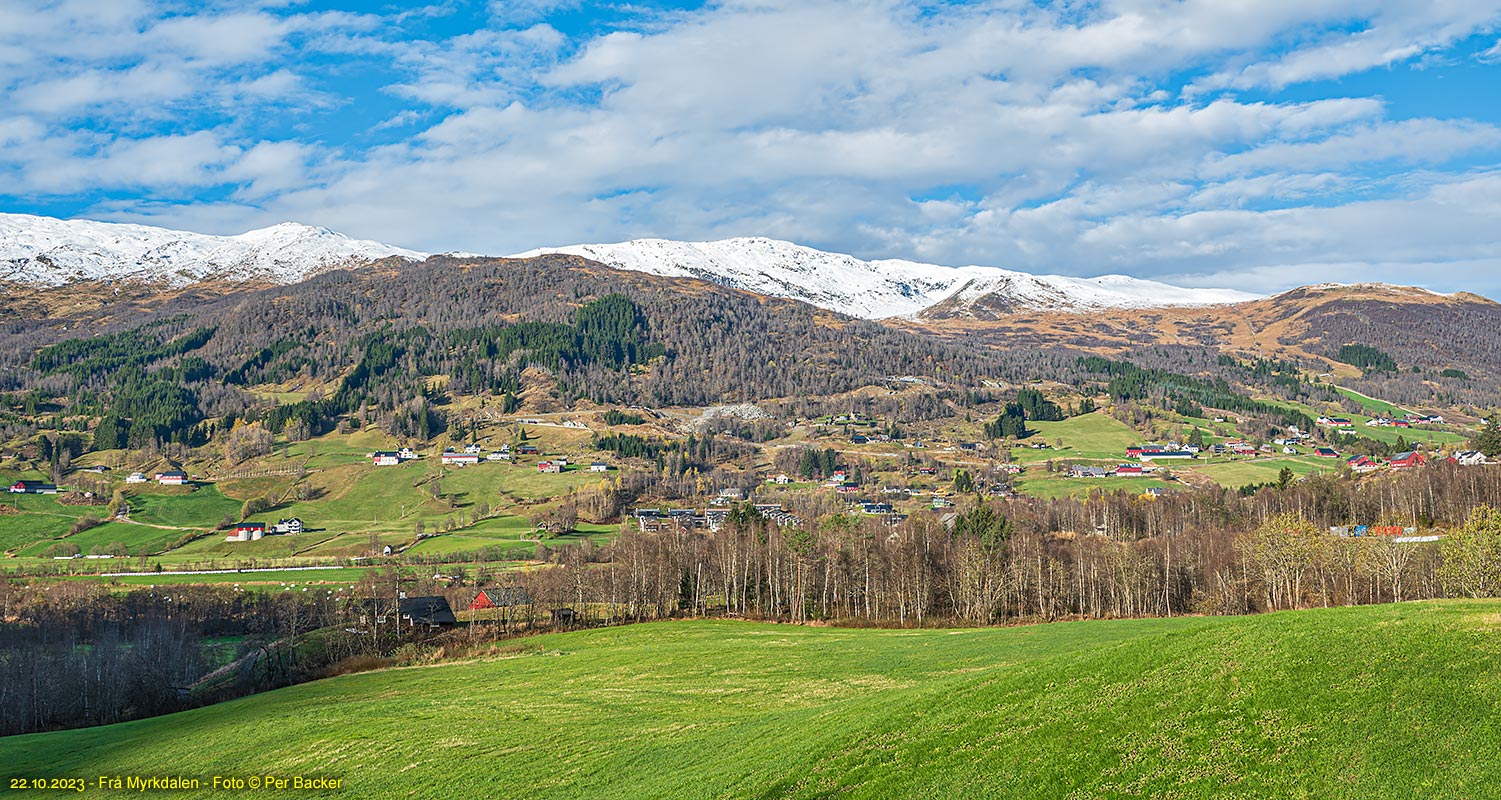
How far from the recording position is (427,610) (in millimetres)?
105938

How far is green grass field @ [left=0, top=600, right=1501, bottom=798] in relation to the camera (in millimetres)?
20203

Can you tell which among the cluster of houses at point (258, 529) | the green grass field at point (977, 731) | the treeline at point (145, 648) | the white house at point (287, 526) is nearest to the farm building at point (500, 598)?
the treeline at point (145, 648)

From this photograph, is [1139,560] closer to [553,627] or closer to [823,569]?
[823,569]

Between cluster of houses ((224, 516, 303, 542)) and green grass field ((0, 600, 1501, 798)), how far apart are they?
484 ft

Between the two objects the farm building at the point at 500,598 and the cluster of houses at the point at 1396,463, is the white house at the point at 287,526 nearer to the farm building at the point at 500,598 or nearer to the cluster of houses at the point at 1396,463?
the farm building at the point at 500,598

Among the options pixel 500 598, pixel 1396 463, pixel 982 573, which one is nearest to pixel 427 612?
pixel 500 598

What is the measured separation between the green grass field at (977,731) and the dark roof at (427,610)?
50.0 meters

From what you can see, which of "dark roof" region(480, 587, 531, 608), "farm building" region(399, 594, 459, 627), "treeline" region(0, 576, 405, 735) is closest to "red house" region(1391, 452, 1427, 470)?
"dark roof" region(480, 587, 531, 608)

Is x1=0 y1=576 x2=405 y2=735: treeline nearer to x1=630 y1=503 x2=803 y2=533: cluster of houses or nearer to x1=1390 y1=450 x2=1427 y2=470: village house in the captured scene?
x1=630 y1=503 x2=803 y2=533: cluster of houses

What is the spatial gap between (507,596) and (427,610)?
30.0 ft

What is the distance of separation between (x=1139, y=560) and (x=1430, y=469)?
7100 centimetres

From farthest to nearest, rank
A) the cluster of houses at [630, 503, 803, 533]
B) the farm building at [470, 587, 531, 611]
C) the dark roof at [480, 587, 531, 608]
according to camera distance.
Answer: the cluster of houses at [630, 503, 803, 533] < the farm building at [470, 587, 531, 611] < the dark roof at [480, 587, 531, 608]

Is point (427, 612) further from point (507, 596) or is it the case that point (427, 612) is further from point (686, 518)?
point (686, 518)

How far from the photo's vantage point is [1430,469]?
13875 centimetres
